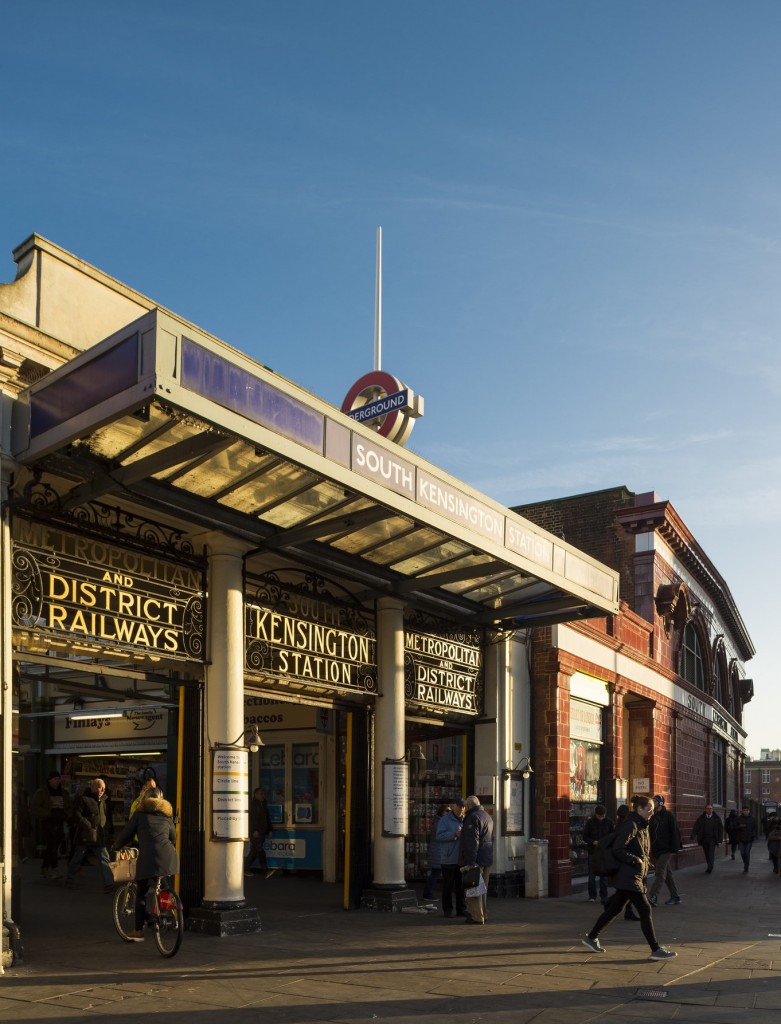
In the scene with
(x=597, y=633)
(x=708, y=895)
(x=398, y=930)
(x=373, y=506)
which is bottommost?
(x=708, y=895)

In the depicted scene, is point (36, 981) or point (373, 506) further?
point (373, 506)

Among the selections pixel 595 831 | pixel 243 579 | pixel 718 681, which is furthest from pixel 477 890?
pixel 718 681

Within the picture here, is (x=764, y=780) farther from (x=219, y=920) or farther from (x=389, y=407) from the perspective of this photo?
(x=219, y=920)

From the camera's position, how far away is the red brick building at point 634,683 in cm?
1889

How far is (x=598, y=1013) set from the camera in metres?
8.48

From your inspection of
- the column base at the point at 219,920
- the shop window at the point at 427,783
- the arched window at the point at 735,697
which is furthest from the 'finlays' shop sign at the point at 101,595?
the arched window at the point at 735,697

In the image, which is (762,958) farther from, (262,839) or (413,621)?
(262,839)

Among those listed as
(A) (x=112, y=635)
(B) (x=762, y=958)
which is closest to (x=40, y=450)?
(A) (x=112, y=635)

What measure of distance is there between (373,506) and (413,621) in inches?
189

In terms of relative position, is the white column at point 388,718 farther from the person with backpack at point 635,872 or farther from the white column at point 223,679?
the person with backpack at point 635,872

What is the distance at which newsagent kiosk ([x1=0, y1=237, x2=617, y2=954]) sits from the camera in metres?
9.52

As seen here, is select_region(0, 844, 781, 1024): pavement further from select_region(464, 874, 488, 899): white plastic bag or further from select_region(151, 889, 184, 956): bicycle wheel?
select_region(464, 874, 488, 899): white plastic bag

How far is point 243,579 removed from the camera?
1238cm

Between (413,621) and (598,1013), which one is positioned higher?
(413,621)
